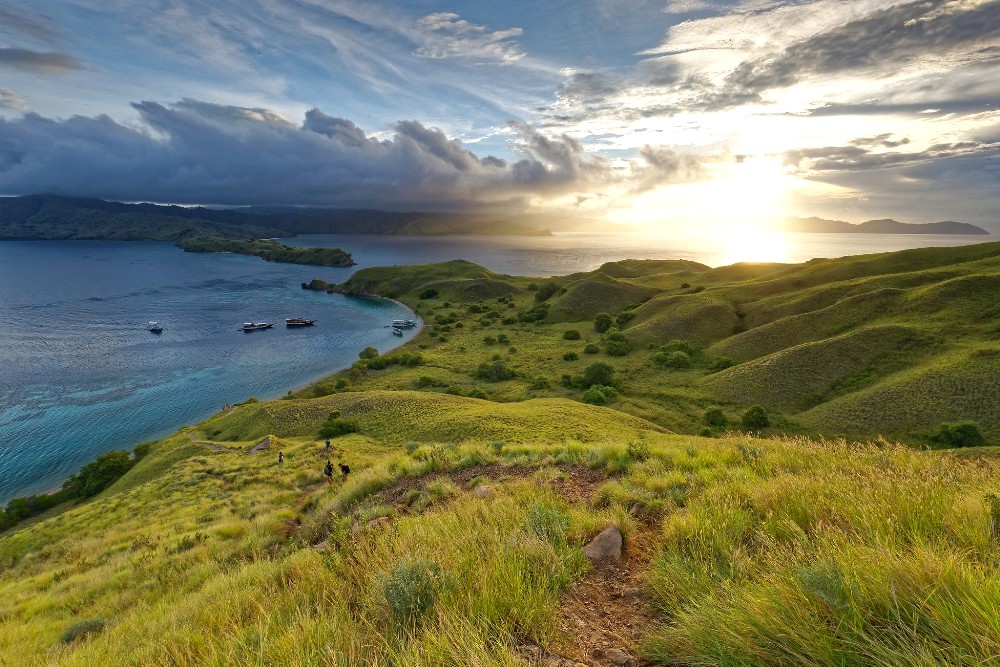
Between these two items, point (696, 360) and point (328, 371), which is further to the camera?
point (328, 371)

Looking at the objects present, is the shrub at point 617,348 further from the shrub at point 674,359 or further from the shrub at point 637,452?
the shrub at point 637,452

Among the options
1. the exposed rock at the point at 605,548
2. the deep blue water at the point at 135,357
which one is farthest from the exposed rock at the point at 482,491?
the deep blue water at the point at 135,357

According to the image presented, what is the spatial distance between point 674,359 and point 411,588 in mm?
54157

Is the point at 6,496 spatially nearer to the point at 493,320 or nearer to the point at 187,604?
the point at 187,604

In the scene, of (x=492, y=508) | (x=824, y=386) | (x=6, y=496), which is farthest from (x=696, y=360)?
(x=6, y=496)

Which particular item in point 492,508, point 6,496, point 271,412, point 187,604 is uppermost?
point 492,508

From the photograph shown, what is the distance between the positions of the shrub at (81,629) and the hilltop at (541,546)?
0.09 meters

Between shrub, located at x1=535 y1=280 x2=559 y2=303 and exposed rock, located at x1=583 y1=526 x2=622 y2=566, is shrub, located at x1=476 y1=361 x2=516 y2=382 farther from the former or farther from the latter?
shrub, located at x1=535 y1=280 x2=559 y2=303

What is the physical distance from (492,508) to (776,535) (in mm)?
4235

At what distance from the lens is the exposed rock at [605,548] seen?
6.08m

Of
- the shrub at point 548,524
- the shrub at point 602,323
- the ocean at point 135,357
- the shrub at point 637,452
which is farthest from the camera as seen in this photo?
the shrub at point 602,323

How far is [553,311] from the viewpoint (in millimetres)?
90688

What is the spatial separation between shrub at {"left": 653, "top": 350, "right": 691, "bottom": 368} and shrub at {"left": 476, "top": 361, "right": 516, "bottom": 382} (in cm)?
1950

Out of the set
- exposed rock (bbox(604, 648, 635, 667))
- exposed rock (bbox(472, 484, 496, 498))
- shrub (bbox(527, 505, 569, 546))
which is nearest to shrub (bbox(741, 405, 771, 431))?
exposed rock (bbox(472, 484, 496, 498))
